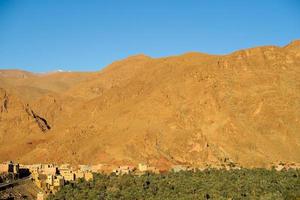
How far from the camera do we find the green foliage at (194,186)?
5931 centimetres

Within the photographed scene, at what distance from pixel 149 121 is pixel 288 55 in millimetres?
25468

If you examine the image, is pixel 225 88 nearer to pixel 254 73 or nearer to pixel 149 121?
pixel 254 73

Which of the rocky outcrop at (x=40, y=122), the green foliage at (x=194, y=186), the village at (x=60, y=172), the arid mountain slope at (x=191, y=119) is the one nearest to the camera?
the green foliage at (x=194, y=186)

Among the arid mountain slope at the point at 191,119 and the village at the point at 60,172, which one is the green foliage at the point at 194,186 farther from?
the arid mountain slope at the point at 191,119

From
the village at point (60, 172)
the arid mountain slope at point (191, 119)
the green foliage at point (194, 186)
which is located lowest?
the green foliage at point (194, 186)

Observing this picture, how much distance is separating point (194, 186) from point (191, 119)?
2416 centimetres

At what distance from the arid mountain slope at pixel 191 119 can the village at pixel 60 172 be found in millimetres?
3041

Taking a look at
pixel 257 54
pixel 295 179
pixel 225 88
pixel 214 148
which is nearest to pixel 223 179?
pixel 295 179

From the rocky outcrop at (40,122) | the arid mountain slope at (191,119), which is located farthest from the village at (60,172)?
the rocky outcrop at (40,122)

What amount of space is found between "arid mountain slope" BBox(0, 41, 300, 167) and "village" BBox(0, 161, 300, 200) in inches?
120

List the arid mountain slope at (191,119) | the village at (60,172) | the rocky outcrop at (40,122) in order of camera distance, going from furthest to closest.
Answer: the rocky outcrop at (40,122) → the arid mountain slope at (191,119) → the village at (60,172)

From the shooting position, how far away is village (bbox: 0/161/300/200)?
213ft

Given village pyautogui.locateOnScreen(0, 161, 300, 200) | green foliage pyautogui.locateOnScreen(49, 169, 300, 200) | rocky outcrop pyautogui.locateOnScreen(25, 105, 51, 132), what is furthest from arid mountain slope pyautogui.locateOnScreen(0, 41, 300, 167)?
green foliage pyautogui.locateOnScreen(49, 169, 300, 200)

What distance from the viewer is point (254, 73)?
93.7 meters
